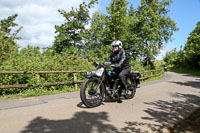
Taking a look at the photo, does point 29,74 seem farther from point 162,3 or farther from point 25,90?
point 162,3

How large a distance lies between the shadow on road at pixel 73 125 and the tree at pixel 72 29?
2480cm

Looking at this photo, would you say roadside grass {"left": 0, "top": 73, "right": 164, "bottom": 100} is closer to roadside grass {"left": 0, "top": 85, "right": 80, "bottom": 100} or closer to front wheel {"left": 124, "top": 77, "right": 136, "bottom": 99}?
roadside grass {"left": 0, "top": 85, "right": 80, "bottom": 100}

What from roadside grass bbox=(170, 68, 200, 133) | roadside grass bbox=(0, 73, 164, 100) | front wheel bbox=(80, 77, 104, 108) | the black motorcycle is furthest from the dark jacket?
roadside grass bbox=(0, 73, 164, 100)

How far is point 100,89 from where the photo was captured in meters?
5.18

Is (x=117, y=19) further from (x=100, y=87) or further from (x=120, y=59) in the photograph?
(x=100, y=87)

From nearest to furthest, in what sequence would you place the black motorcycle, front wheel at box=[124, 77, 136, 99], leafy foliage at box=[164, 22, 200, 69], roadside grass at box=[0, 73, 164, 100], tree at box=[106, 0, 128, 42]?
1. the black motorcycle
2. front wheel at box=[124, 77, 136, 99]
3. roadside grass at box=[0, 73, 164, 100]
4. tree at box=[106, 0, 128, 42]
5. leafy foliage at box=[164, 22, 200, 69]

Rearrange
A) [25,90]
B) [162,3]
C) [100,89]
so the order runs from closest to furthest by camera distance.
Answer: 1. [100,89]
2. [25,90]
3. [162,3]

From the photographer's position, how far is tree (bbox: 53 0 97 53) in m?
27.9

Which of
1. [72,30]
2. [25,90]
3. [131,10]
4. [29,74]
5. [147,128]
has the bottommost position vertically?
[147,128]

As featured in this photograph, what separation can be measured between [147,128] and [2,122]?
122 inches

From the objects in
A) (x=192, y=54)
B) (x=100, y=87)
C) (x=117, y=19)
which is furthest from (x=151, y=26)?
(x=100, y=87)

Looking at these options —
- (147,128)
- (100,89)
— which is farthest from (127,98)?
(147,128)

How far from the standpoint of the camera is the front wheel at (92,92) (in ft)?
15.0

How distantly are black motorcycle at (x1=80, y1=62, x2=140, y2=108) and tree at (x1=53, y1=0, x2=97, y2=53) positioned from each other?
76.1ft
